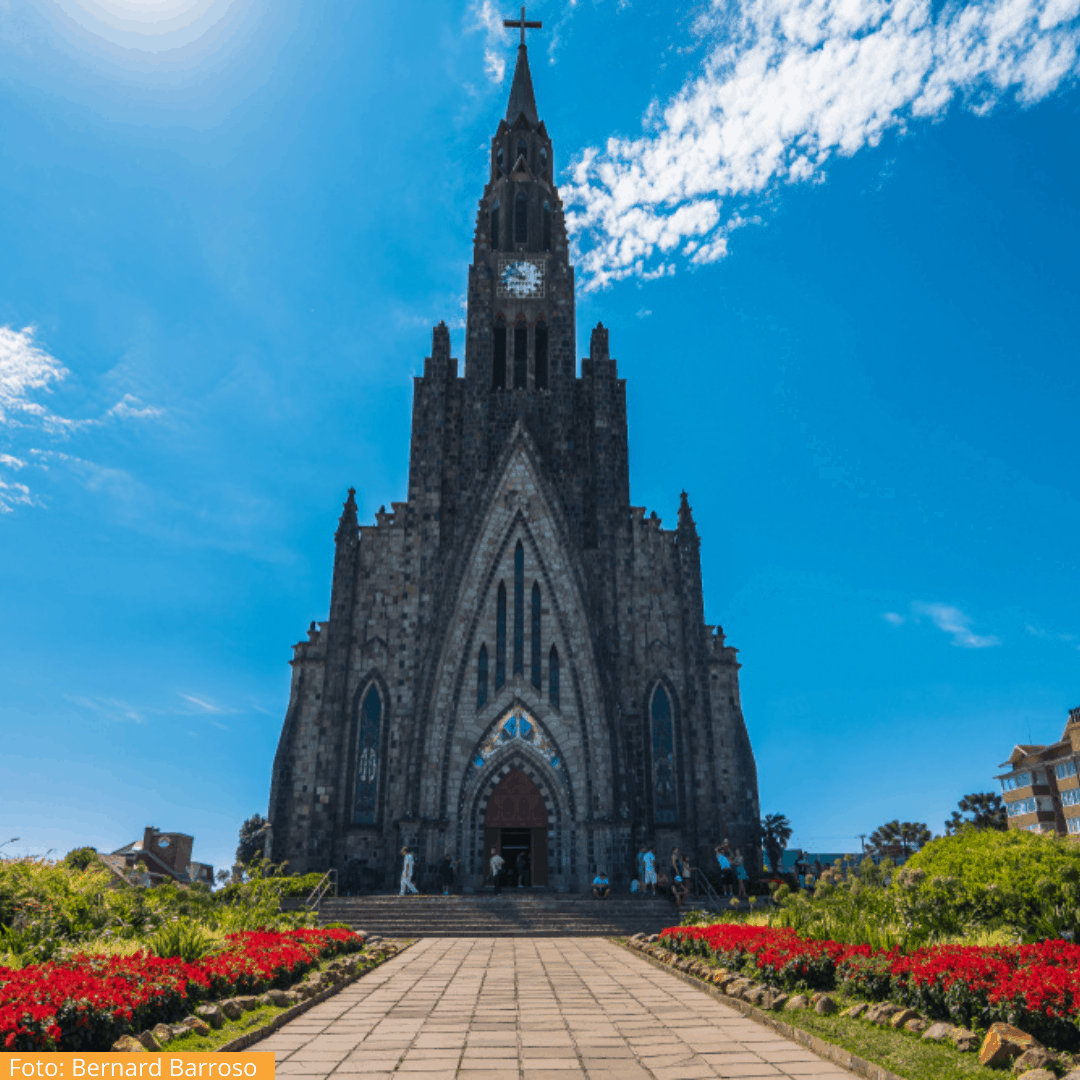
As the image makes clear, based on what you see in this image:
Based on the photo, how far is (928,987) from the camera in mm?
8219

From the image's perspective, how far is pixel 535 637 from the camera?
3303 centimetres

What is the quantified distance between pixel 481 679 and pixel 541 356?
52.9 ft

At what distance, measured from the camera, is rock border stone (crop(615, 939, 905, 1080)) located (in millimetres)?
6398

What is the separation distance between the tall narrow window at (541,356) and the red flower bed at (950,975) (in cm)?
2932

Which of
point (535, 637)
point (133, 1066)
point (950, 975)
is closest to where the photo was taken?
point (133, 1066)

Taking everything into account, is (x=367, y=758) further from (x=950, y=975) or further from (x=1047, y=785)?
(x=1047, y=785)

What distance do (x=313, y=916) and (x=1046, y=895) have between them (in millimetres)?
14284

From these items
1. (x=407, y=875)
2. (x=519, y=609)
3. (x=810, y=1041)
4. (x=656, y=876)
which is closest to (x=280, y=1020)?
(x=810, y=1041)

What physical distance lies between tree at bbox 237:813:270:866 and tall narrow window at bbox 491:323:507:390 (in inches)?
874

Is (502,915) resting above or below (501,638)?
below

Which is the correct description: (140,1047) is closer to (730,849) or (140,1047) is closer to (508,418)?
(730,849)

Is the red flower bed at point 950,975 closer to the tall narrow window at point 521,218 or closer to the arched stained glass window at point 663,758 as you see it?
the arched stained glass window at point 663,758

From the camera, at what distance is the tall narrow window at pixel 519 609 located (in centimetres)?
3262

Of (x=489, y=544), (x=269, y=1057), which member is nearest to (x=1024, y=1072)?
(x=269, y=1057)
